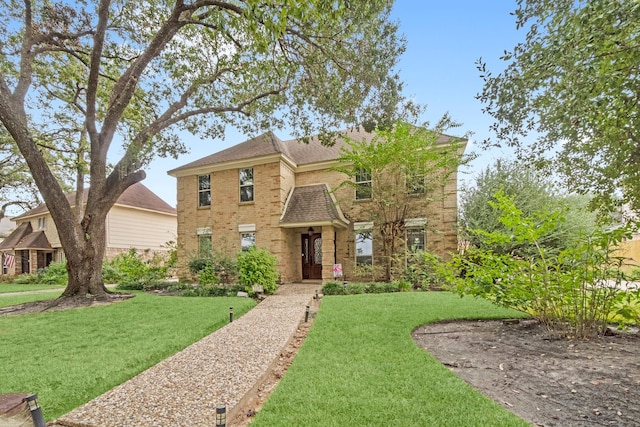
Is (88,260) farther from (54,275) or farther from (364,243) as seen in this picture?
(54,275)

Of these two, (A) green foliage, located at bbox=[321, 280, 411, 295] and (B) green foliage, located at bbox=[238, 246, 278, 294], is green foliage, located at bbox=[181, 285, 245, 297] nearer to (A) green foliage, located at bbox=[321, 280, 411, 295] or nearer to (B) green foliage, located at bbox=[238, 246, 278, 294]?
(B) green foliage, located at bbox=[238, 246, 278, 294]

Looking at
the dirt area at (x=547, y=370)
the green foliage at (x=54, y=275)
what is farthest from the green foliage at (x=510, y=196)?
the green foliage at (x=54, y=275)

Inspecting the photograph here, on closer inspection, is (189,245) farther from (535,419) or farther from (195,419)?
(535,419)

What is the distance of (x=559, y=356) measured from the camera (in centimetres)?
432

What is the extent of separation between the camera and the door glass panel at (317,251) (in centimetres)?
1550

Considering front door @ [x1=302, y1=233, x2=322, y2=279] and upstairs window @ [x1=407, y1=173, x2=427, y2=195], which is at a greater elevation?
upstairs window @ [x1=407, y1=173, x2=427, y2=195]

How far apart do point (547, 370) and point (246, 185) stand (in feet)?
45.2

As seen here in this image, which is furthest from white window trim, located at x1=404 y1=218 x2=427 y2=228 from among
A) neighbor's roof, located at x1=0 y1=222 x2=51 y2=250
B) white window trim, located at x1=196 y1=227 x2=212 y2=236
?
neighbor's roof, located at x1=0 y1=222 x2=51 y2=250

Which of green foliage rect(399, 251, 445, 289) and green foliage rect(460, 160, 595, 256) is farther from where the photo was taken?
green foliage rect(399, 251, 445, 289)

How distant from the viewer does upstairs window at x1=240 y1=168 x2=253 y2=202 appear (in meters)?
15.5

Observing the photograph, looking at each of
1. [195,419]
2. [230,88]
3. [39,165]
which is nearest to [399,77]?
[230,88]

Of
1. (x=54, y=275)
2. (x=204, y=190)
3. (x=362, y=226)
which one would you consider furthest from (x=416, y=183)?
(x=54, y=275)

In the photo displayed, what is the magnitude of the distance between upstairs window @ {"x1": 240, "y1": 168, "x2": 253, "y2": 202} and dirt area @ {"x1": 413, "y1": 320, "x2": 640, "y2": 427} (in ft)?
37.5

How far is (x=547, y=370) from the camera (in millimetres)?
3891
